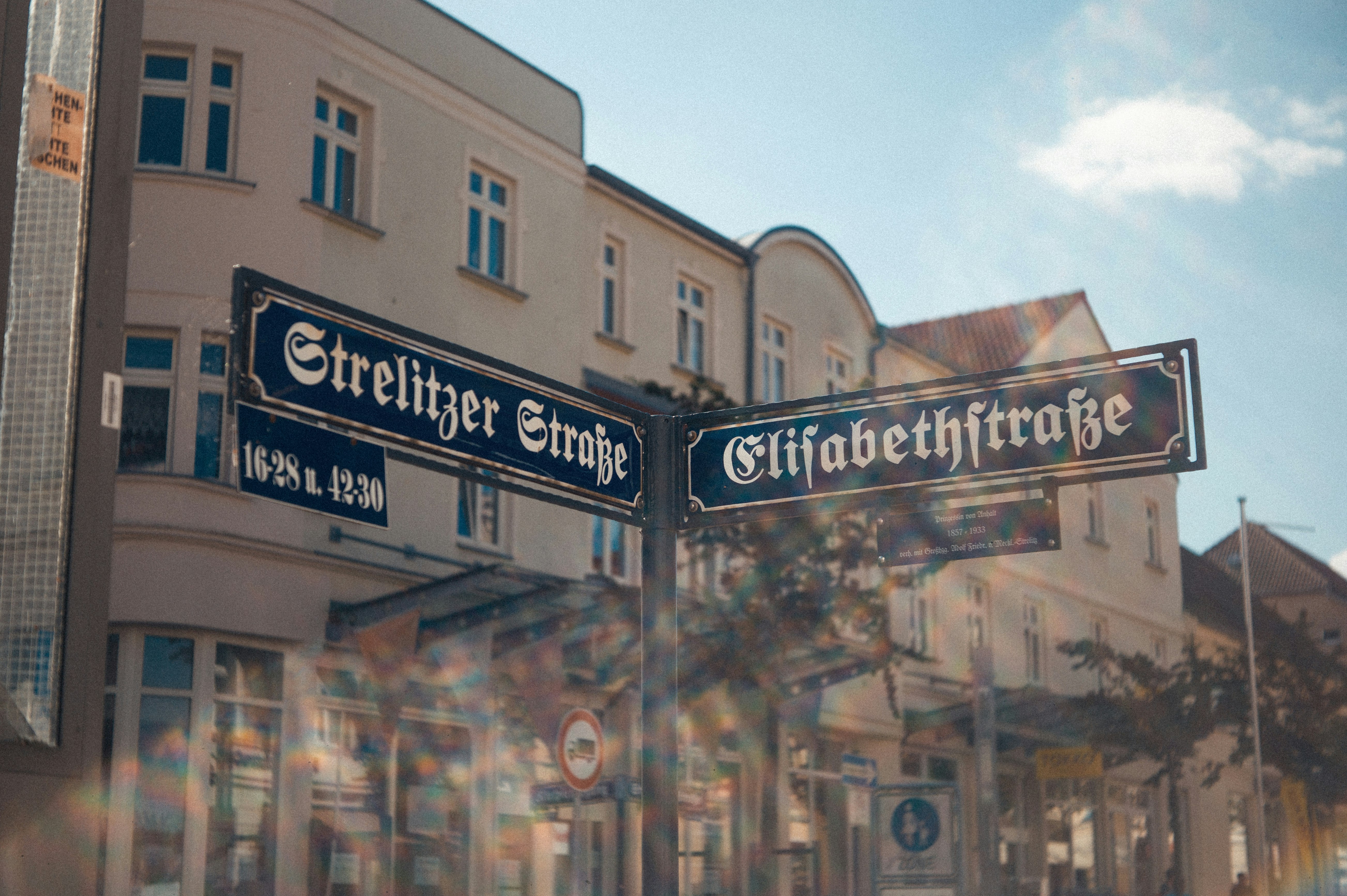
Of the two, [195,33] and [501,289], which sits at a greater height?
[195,33]

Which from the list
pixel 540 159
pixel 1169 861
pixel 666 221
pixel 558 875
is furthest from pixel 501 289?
pixel 1169 861

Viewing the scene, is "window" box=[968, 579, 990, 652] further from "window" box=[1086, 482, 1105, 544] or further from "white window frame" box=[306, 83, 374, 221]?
"white window frame" box=[306, 83, 374, 221]

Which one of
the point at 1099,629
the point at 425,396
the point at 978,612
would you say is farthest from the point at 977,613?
the point at 425,396

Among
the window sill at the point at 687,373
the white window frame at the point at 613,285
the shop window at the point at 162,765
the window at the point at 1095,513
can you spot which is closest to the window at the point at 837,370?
the window sill at the point at 687,373

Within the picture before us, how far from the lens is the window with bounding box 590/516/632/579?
2036 centimetres

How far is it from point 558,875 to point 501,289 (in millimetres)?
6802

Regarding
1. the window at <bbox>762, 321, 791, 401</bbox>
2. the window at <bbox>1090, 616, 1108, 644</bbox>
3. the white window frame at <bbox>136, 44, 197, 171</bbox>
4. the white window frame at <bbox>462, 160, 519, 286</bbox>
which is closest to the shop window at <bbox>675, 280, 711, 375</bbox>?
the window at <bbox>762, 321, 791, 401</bbox>

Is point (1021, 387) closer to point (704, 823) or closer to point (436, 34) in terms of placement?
point (436, 34)

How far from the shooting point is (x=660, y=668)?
203 inches

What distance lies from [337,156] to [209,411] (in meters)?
3.47

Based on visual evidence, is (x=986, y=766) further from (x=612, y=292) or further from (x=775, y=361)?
(x=775, y=361)

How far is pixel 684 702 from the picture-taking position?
19.7 m

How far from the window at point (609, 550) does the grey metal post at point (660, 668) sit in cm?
1466

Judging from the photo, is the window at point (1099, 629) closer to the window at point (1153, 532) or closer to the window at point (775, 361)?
the window at point (1153, 532)
